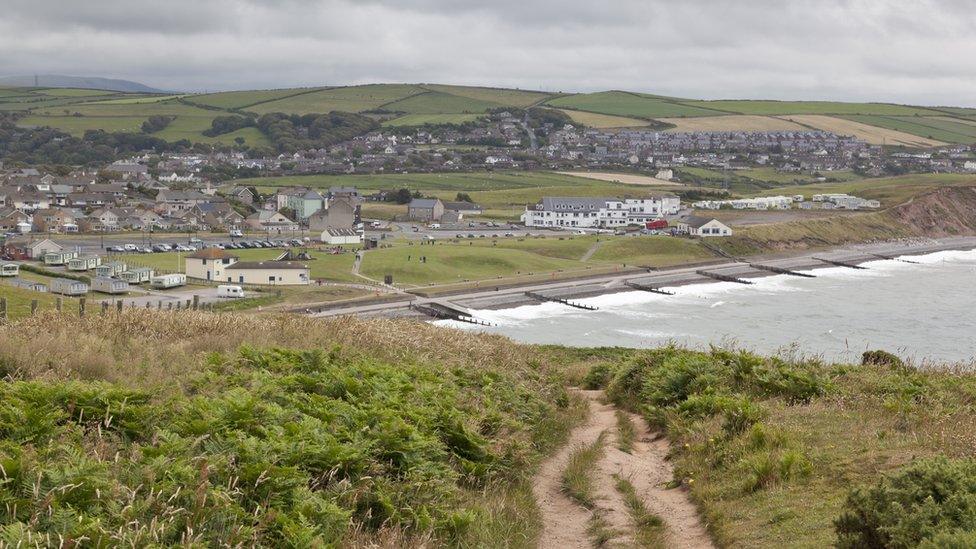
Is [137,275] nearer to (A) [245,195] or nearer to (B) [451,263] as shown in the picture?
(B) [451,263]

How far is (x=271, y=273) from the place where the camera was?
179 feet

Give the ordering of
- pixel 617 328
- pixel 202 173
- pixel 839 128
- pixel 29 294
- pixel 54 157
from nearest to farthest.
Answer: pixel 29 294 < pixel 617 328 < pixel 202 173 < pixel 54 157 < pixel 839 128

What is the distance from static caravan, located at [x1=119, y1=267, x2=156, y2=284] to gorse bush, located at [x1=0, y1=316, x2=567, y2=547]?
45032 mm

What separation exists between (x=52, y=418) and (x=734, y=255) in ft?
247

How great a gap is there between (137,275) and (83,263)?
7.06m

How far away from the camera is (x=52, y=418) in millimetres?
→ 6984

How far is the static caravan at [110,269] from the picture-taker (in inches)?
2095

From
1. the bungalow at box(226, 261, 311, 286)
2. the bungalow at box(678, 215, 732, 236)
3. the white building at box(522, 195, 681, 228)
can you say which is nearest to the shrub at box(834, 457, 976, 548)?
the bungalow at box(226, 261, 311, 286)

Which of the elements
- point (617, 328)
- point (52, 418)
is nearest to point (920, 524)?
point (52, 418)

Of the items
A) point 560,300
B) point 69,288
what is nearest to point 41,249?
point 69,288

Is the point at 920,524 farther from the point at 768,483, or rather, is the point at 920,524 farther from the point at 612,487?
the point at 612,487

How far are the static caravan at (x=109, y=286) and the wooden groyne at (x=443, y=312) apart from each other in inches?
605

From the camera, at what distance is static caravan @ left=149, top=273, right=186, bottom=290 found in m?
51.8

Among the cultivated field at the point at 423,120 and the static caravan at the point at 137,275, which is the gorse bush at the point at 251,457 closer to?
the static caravan at the point at 137,275
